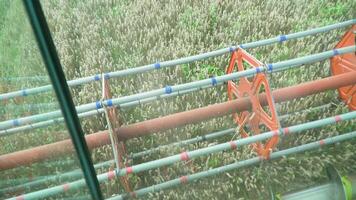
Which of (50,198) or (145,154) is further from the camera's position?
(145,154)

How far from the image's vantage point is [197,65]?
346cm

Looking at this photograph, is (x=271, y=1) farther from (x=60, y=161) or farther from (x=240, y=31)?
(x=60, y=161)

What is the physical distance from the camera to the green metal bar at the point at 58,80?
526 millimetres

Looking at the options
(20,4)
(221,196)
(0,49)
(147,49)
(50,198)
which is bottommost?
(221,196)

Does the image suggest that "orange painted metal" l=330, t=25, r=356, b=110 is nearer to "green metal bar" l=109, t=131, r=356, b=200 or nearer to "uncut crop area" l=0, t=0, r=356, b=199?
"uncut crop area" l=0, t=0, r=356, b=199

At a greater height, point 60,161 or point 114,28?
point 60,161

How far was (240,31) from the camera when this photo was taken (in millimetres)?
3715

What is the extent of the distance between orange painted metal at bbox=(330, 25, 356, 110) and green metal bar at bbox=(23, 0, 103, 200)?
2372 millimetres

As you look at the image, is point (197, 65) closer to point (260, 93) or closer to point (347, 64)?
point (260, 93)

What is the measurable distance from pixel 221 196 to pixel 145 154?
1.95 ft

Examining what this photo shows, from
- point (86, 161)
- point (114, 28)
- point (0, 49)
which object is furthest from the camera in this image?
point (114, 28)

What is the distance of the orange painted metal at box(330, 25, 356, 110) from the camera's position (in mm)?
2666

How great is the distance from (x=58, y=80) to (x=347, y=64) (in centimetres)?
255

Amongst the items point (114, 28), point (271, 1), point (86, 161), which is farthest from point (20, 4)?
point (271, 1)
